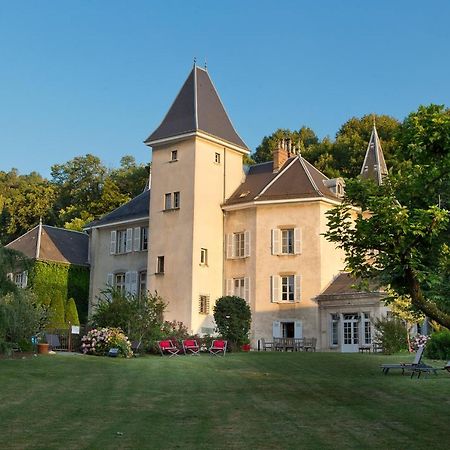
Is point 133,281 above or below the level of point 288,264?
below

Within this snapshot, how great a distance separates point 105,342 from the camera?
2588cm

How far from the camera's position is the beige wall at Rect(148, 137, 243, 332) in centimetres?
3644

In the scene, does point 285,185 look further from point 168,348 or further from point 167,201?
point 168,348

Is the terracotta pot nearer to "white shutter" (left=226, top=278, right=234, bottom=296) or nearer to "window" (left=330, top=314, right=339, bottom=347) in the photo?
"white shutter" (left=226, top=278, right=234, bottom=296)

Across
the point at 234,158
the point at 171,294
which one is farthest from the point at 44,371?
the point at 234,158

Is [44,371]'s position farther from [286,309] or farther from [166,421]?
[286,309]

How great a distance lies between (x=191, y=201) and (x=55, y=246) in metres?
11.3

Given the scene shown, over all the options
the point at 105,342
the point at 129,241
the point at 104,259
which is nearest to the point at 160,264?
the point at 129,241

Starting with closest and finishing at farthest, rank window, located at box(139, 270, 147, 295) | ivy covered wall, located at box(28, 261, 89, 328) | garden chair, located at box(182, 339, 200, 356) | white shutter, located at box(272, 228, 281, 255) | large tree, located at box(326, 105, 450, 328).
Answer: large tree, located at box(326, 105, 450, 328), garden chair, located at box(182, 339, 200, 356), white shutter, located at box(272, 228, 281, 255), window, located at box(139, 270, 147, 295), ivy covered wall, located at box(28, 261, 89, 328)

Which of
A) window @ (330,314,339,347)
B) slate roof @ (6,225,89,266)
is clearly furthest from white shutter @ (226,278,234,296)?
slate roof @ (6,225,89,266)

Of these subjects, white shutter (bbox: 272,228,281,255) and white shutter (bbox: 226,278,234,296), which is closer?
white shutter (bbox: 272,228,281,255)

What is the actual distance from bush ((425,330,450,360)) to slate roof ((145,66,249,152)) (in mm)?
17873

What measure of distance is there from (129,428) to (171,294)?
89.9 feet

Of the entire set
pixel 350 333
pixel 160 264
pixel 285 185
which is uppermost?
pixel 285 185
